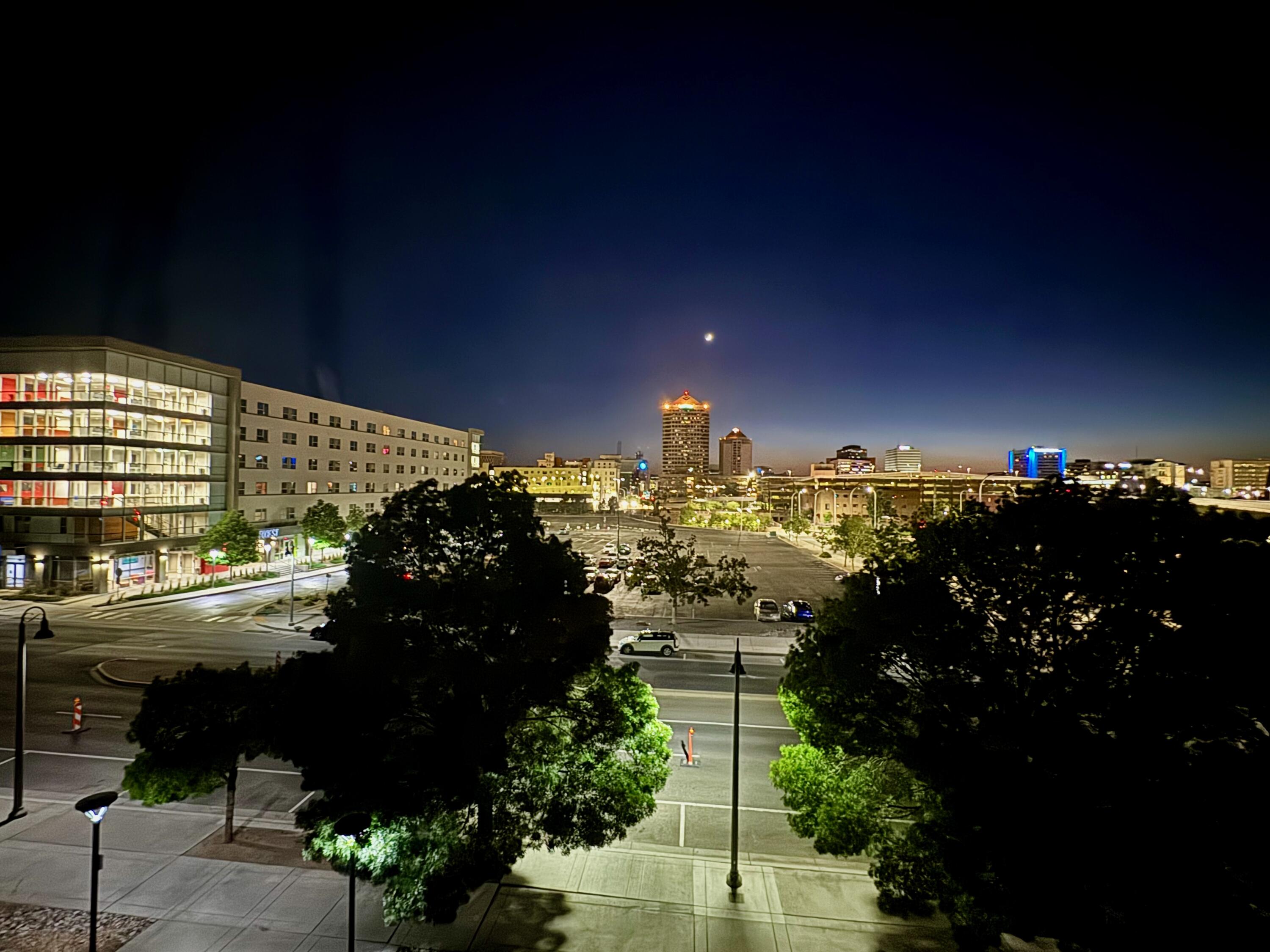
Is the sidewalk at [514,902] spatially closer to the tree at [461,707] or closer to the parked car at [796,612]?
the tree at [461,707]

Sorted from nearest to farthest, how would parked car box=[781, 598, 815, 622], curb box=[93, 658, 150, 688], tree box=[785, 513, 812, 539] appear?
curb box=[93, 658, 150, 688]
parked car box=[781, 598, 815, 622]
tree box=[785, 513, 812, 539]

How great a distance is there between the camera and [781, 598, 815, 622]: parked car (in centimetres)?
3747

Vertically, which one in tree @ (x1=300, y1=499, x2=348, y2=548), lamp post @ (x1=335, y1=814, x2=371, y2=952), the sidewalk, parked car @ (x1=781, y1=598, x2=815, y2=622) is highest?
tree @ (x1=300, y1=499, x2=348, y2=548)

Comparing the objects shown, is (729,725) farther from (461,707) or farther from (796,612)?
(796,612)

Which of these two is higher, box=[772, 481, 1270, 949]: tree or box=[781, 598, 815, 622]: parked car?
box=[772, 481, 1270, 949]: tree

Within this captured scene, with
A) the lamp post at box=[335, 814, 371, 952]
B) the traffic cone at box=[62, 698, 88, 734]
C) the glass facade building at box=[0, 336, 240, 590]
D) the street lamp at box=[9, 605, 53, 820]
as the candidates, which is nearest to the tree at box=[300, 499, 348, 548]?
the glass facade building at box=[0, 336, 240, 590]

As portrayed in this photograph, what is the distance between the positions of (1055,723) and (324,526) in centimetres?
6001

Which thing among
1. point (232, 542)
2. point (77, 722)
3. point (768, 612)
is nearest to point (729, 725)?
point (768, 612)

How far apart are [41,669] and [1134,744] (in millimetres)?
37090

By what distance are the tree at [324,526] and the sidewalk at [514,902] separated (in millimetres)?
45498

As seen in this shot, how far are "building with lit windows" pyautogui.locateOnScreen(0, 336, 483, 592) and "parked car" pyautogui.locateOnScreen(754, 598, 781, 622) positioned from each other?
45.6 meters

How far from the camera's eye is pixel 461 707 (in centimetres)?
965

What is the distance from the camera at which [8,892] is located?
37.4ft

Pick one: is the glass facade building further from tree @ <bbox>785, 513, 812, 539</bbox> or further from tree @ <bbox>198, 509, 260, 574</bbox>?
tree @ <bbox>785, 513, 812, 539</bbox>
